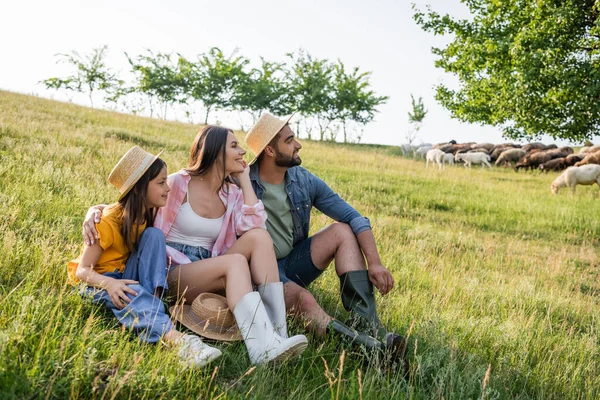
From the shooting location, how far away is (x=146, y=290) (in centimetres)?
336

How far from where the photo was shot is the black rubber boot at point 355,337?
338 cm

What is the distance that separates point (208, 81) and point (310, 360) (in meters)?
39.4

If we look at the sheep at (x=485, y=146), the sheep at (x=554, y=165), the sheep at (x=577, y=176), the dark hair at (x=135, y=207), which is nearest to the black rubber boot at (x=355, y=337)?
the dark hair at (x=135, y=207)

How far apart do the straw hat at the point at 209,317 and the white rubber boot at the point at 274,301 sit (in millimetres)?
253

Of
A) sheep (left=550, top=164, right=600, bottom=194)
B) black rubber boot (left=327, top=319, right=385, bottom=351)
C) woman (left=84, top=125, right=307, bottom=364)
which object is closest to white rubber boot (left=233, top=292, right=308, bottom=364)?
woman (left=84, top=125, right=307, bottom=364)

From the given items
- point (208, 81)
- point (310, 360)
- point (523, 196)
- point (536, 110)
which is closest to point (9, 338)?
point (310, 360)

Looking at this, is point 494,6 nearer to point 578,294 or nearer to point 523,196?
point 523,196

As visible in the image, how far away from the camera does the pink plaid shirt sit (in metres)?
3.84

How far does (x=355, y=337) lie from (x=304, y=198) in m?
1.37

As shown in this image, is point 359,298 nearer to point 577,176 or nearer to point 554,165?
point 577,176

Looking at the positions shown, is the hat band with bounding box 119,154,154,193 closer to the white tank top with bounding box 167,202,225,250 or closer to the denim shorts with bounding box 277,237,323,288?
the white tank top with bounding box 167,202,225,250

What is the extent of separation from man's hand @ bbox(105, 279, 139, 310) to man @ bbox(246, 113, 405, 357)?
47.3 inches

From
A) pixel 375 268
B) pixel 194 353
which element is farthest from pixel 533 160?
pixel 194 353

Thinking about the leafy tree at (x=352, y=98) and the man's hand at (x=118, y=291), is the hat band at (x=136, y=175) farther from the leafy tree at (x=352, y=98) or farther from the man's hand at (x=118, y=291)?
the leafy tree at (x=352, y=98)
